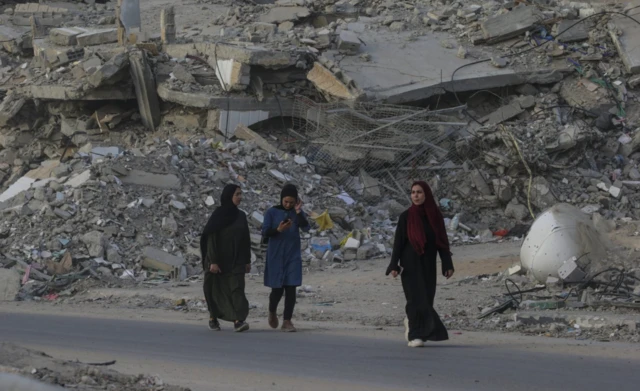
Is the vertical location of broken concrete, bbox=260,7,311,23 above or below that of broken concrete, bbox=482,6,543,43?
above

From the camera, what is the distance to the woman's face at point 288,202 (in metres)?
9.22

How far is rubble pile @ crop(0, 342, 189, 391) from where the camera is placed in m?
5.66

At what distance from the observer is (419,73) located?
2008 centimetres

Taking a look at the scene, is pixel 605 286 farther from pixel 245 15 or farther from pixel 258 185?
pixel 245 15

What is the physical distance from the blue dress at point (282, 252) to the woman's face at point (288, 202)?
0.05m

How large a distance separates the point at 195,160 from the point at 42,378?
11.4m

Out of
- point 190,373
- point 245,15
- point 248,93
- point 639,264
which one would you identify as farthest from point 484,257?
point 245,15

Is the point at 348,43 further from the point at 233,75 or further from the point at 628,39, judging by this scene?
the point at 628,39

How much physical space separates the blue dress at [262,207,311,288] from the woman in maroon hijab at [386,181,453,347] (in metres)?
1.24

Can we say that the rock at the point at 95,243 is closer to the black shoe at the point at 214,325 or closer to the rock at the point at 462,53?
the black shoe at the point at 214,325

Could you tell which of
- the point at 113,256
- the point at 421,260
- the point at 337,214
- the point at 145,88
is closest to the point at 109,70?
the point at 145,88

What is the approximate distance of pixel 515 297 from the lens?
10.8 m

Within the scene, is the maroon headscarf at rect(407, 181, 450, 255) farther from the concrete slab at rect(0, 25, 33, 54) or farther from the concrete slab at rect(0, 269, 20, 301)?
the concrete slab at rect(0, 25, 33, 54)

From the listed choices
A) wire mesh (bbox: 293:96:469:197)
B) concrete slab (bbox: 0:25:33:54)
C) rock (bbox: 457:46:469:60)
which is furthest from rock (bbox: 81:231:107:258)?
concrete slab (bbox: 0:25:33:54)
